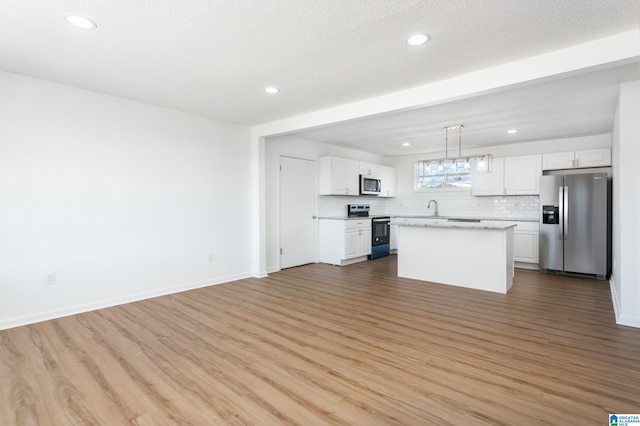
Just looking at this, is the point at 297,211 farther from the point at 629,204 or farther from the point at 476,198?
the point at 629,204

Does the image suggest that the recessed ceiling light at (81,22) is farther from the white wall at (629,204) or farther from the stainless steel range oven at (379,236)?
the stainless steel range oven at (379,236)

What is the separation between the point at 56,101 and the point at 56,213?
1.19 meters

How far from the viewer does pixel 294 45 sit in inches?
104

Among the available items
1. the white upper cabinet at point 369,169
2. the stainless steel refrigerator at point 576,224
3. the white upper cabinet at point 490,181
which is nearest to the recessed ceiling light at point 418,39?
the stainless steel refrigerator at point 576,224

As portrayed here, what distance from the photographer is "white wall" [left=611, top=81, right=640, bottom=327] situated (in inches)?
127

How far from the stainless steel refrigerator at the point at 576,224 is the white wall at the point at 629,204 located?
2.30 m

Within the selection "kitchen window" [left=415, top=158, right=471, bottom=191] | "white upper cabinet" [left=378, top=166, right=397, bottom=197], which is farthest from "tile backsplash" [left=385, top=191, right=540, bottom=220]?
"white upper cabinet" [left=378, top=166, right=397, bottom=197]

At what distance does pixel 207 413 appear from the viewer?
6.23 feet

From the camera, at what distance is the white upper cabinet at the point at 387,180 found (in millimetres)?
7719

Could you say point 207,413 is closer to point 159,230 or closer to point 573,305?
point 159,230

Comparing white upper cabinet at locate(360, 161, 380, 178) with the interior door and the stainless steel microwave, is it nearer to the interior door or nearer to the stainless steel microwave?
the stainless steel microwave

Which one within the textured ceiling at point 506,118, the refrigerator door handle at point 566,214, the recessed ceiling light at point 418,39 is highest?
the recessed ceiling light at point 418,39

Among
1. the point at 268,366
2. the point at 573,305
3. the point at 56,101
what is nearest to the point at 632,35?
the point at 573,305

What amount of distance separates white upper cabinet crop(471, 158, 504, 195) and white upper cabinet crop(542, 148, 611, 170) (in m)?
0.72
